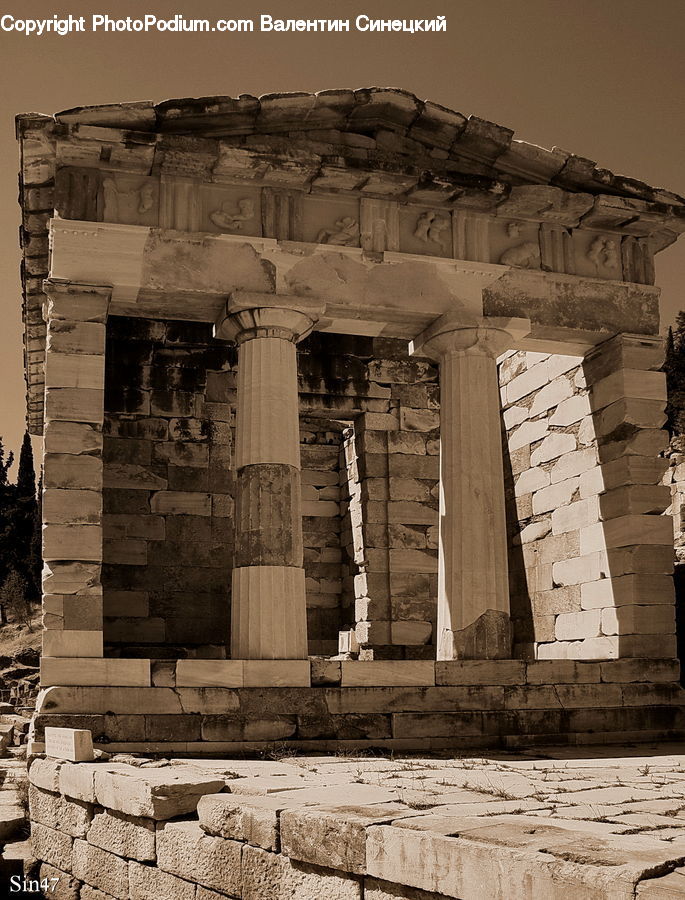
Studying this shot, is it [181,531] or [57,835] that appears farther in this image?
[181,531]

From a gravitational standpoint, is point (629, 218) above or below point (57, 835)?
above

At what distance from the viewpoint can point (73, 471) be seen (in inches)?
486

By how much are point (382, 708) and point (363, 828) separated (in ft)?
19.7

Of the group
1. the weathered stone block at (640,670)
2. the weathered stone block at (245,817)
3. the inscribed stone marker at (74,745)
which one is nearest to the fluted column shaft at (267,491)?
the inscribed stone marker at (74,745)

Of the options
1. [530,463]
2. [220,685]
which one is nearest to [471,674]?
[220,685]

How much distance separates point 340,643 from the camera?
57.0 feet

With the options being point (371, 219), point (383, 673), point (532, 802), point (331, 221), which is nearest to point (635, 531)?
point (383, 673)

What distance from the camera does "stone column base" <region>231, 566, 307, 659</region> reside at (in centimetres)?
1227

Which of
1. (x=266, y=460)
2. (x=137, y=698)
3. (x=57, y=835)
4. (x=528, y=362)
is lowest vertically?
(x=57, y=835)

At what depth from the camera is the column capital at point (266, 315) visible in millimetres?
13141

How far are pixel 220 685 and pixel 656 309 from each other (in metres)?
8.03

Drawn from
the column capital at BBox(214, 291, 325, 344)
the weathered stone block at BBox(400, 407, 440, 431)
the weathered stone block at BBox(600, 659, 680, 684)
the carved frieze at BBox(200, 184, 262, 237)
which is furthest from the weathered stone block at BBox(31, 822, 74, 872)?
the weathered stone block at BBox(400, 407, 440, 431)

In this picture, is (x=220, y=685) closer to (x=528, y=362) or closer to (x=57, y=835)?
(x=57, y=835)

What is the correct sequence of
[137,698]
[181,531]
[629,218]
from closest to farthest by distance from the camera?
[137,698] < [629,218] < [181,531]
